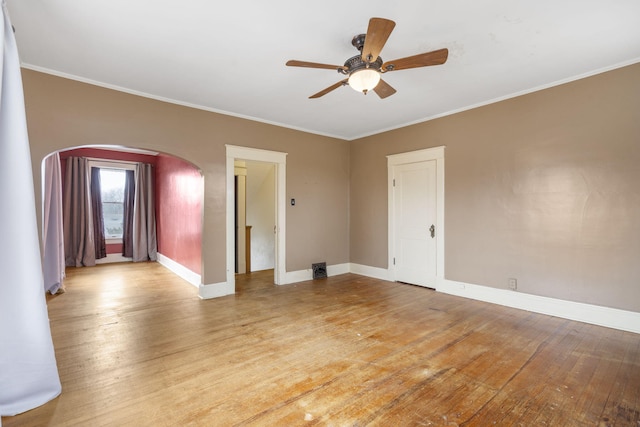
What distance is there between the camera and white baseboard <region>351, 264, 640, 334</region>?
9.98 ft

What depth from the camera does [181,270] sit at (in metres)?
5.68

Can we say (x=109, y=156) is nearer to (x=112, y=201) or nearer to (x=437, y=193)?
(x=112, y=201)

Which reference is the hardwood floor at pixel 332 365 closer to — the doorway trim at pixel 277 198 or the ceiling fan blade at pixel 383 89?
the doorway trim at pixel 277 198

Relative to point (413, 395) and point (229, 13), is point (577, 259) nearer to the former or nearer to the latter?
point (413, 395)

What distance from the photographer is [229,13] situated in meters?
2.21

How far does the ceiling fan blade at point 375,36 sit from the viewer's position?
179cm

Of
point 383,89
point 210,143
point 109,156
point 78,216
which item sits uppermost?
point 109,156

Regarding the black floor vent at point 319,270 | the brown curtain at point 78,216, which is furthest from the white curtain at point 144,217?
the black floor vent at point 319,270

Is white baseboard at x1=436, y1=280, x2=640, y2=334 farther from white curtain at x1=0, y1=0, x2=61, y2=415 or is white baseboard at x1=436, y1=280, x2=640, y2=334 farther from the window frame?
the window frame

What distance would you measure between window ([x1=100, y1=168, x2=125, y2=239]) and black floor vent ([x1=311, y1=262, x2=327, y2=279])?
5.16 m

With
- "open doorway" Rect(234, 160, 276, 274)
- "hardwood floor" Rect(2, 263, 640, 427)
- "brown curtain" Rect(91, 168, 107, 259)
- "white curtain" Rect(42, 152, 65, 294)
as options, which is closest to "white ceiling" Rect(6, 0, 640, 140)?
"white curtain" Rect(42, 152, 65, 294)

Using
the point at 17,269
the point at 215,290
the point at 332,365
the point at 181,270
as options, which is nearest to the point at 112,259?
the point at 181,270

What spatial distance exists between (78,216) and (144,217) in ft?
4.11

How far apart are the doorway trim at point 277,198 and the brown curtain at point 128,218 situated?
4.10m
